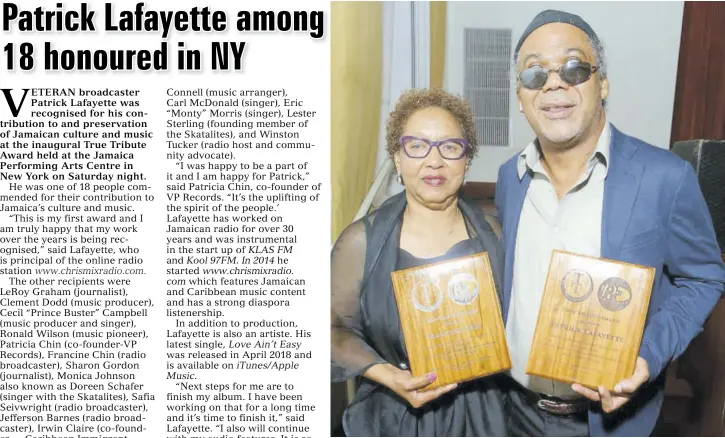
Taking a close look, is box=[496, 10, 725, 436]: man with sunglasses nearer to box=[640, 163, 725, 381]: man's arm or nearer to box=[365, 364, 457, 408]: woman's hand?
box=[640, 163, 725, 381]: man's arm

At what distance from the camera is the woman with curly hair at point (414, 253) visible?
83 centimetres

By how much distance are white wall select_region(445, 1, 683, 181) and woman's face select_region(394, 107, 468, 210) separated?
0.14 ft

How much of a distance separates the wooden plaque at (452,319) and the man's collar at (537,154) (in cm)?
16

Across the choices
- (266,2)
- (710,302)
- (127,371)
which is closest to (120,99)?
(266,2)

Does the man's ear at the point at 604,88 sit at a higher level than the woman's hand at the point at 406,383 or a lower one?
higher

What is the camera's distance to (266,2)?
929 millimetres

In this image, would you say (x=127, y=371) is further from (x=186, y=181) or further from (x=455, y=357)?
(x=455, y=357)

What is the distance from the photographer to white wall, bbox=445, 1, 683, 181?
33.8 inches

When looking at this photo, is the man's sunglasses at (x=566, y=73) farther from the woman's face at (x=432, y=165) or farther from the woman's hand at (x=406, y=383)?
the woman's hand at (x=406, y=383)

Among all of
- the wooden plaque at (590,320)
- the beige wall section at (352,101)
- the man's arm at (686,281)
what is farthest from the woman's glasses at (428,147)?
the man's arm at (686,281)

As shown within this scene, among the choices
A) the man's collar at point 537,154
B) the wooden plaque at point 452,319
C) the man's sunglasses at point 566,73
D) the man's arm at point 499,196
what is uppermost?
the man's sunglasses at point 566,73

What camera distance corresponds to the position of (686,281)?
81cm

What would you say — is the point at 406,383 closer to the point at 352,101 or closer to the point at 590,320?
the point at 590,320

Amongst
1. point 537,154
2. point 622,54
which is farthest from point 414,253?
point 622,54
